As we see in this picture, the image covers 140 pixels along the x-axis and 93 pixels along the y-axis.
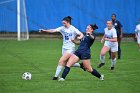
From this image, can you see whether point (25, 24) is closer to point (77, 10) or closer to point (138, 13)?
point (77, 10)

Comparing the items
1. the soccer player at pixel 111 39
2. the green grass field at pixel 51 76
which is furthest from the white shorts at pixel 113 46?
the green grass field at pixel 51 76

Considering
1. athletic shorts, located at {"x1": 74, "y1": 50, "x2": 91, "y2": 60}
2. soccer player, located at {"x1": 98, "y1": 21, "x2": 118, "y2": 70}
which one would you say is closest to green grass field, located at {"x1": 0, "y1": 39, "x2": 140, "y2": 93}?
soccer player, located at {"x1": 98, "y1": 21, "x2": 118, "y2": 70}

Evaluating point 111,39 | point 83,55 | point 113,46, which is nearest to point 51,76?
point 83,55

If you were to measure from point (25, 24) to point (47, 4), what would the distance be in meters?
2.38

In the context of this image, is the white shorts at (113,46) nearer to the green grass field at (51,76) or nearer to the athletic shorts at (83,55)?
the green grass field at (51,76)

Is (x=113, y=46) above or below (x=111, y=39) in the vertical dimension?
below

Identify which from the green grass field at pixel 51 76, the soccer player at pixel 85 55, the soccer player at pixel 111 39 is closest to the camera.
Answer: the green grass field at pixel 51 76

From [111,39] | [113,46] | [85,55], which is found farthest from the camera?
[113,46]

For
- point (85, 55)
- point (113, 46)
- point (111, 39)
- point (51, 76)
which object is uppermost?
point (111, 39)

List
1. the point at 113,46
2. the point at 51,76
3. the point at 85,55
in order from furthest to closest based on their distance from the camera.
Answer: the point at 113,46, the point at 51,76, the point at 85,55

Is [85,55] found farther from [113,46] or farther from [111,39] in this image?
[113,46]

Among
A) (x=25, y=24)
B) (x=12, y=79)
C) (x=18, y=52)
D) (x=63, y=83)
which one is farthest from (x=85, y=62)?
(x=25, y=24)

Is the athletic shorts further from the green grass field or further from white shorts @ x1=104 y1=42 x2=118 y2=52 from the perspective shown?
white shorts @ x1=104 y1=42 x2=118 y2=52

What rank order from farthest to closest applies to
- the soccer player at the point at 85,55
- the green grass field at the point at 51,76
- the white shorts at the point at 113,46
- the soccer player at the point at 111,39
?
Result: the white shorts at the point at 113,46 < the soccer player at the point at 111,39 < the soccer player at the point at 85,55 < the green grass field at the point at 51,76
